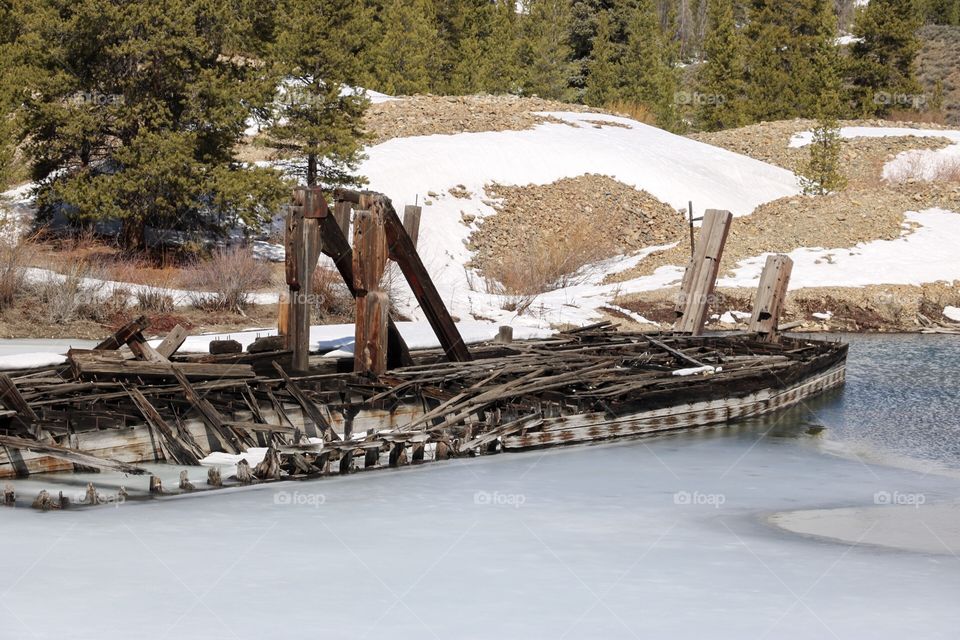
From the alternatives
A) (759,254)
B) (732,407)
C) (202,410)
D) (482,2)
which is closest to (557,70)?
(482,2)

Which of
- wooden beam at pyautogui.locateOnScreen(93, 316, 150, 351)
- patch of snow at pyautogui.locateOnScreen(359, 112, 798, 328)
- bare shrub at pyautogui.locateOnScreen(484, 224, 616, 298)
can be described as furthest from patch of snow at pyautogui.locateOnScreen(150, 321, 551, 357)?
patch of snow at pyautogui.locateOnScreen(359, 112, 798, 328)

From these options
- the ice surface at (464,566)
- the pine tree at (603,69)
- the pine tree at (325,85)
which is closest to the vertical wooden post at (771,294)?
the ice surface at (464,566)

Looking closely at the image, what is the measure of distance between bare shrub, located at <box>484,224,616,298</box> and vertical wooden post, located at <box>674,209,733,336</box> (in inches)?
231

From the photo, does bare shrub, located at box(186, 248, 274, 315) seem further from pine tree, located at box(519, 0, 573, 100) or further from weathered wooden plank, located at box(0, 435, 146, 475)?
pine tree, located at box(519, 0, 573, 100)

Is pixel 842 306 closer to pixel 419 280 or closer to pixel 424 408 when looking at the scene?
pixel 419 280

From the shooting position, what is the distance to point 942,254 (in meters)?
29.9

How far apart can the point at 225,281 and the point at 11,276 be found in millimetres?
3913

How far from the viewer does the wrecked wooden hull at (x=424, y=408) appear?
10367mm

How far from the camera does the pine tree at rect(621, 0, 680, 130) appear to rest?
61.3m

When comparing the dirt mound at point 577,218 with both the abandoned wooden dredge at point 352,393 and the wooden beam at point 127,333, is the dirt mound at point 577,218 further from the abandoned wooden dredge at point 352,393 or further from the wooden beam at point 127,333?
the wooden beam at point 127,333

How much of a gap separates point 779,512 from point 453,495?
109 inches

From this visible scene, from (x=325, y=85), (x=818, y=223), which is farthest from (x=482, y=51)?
(x=325, y=85)

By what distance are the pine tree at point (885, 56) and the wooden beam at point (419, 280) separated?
178ft

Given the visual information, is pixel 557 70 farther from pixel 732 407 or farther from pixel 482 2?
pixel 732 407
